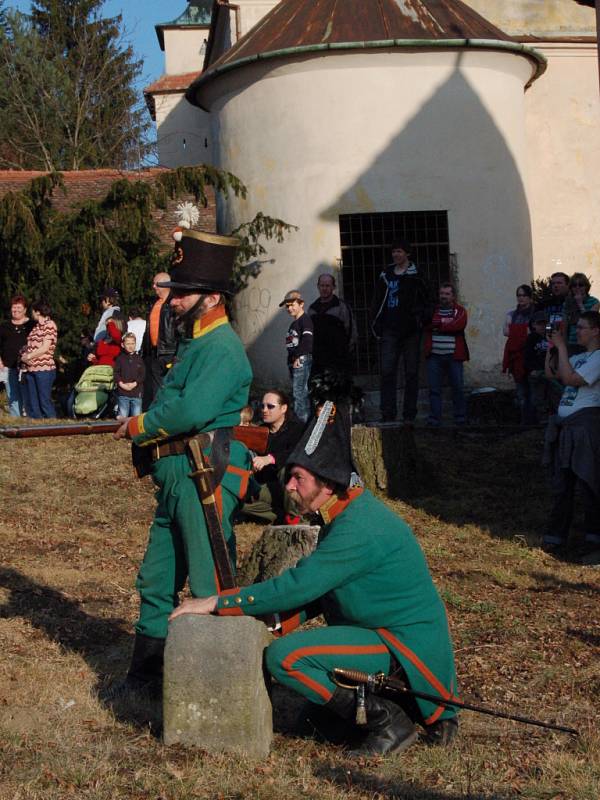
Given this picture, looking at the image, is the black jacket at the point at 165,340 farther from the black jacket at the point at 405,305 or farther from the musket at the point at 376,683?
the musket at the point at 376,683

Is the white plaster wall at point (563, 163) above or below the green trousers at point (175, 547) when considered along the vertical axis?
above

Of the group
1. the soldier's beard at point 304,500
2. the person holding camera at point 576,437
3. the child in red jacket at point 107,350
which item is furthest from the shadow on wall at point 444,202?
the soldier's beard at point 304,500

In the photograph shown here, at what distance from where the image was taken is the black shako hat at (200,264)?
5.66 metres

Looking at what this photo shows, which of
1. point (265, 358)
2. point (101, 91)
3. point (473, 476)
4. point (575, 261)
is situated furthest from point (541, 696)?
point (101, 91)

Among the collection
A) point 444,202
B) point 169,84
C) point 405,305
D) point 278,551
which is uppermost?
point 169,84

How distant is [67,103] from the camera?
124 ft

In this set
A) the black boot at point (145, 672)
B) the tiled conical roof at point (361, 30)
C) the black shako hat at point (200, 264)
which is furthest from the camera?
the tiled conical roof at point (361, 30)

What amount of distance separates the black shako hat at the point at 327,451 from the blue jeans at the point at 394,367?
8.55 m

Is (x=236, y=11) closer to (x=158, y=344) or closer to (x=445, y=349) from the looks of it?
(x=445, y=349)

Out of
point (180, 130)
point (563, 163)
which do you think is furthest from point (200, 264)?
point (180, 130)

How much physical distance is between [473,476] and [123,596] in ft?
16.9

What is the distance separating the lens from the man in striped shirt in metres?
13.7

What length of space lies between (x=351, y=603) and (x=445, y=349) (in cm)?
879

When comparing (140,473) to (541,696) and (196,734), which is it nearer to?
(196,734)
